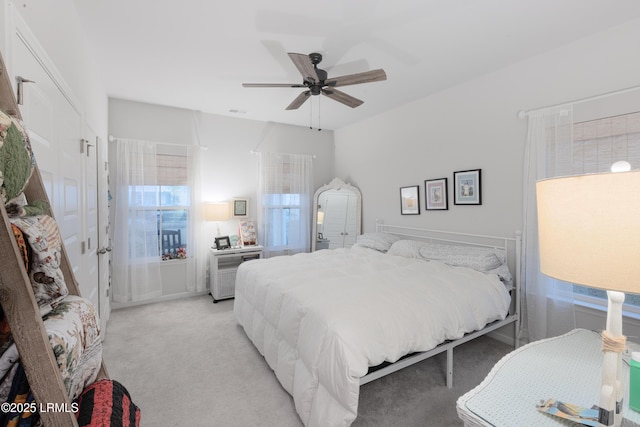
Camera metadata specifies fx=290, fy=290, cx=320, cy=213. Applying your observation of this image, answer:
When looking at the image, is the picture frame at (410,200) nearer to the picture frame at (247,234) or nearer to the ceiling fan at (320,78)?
the ceiling fan at (320,78)

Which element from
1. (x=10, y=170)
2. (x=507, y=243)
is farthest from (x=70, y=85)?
(x=507, y=243)

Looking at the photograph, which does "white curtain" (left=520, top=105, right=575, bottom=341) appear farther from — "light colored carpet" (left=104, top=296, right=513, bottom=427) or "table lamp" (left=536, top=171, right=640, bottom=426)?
"table lamp" (left=536, top=171, right=640, bottom=426)

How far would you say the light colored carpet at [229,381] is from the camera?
6.36 ft

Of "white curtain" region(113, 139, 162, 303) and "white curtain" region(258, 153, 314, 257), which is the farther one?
"white curtain" region(258, 153, 314, 257)

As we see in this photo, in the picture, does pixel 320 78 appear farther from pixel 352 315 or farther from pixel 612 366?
pixel 612 366

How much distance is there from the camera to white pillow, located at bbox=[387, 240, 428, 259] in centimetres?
335

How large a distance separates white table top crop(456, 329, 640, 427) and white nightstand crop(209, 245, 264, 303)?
3.65m

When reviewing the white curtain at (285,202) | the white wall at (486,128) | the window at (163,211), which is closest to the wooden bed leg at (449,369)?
the white wall at (486,128)

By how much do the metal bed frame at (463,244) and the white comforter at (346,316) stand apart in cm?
15

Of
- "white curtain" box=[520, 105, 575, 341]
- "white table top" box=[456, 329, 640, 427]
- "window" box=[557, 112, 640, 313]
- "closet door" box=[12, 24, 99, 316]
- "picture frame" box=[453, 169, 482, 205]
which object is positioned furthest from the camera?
"picture frame" box=[453, 169, 482, 205]

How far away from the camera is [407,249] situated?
342 cm

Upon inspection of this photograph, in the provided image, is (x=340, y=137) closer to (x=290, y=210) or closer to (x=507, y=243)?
(x=290, y=210)

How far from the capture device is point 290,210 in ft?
16.5

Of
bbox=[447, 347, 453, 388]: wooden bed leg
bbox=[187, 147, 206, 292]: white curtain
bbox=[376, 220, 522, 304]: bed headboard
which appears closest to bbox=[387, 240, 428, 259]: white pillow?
bbox=[376, 220, 522, 304]: bed headboard
